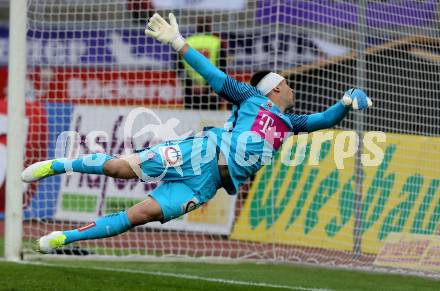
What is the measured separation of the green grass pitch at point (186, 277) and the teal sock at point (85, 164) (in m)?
1.20

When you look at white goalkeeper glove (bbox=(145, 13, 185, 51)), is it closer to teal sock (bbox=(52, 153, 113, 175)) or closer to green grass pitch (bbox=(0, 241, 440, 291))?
teal sock (bbox=(52, 153, 113, 175))

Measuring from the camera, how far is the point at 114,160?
21.4 ft

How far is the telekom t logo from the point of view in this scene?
263 inches

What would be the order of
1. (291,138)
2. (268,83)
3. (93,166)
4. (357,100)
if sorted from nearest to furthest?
(93,166), (357,100), (268,83), (291,138)

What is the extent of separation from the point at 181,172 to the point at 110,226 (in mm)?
645

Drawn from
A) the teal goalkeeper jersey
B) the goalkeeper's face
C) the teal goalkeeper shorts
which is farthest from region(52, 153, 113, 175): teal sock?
the goalkeeper's face

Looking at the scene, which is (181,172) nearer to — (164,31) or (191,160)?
(191,160)

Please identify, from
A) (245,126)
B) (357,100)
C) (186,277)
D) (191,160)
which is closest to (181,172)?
(191,160)

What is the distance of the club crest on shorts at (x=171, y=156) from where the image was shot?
649 centimetres

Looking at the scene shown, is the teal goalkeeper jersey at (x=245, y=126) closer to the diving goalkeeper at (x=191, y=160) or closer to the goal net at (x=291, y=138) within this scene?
the diving goalkeeper at (x=191, y=160)

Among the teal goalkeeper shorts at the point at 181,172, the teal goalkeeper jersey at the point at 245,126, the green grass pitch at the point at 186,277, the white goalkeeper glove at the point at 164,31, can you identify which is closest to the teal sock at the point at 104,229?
the teal goalkeeper shorts at the point at 181,172

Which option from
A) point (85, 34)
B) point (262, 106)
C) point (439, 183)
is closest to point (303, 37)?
point (439, 183)

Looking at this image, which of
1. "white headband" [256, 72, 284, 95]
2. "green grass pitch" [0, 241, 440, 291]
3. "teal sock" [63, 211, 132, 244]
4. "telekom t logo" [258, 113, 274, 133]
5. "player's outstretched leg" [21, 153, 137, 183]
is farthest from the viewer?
"green grass pitch" [0, 241, 440, 291]

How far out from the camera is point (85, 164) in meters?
6.52
